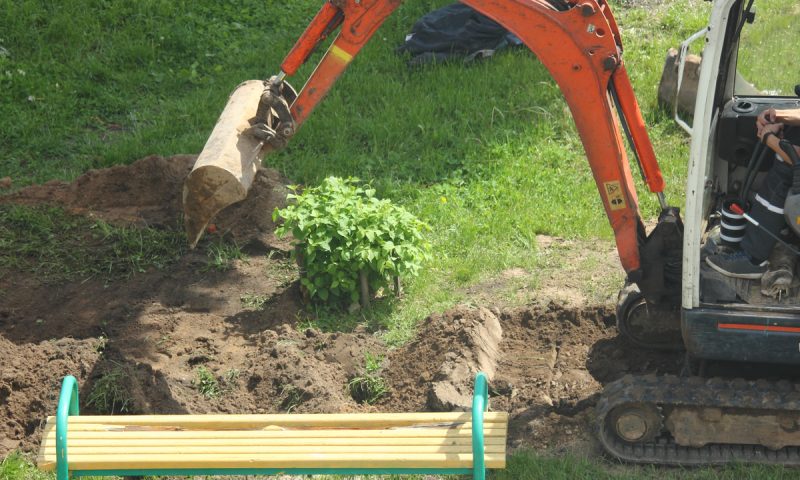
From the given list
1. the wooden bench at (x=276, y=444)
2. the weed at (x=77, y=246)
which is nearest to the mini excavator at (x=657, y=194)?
the wooden bench at (x=276, y=444)

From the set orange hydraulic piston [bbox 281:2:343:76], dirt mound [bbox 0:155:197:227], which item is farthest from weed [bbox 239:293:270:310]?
orange hydraulic piston [bbox 281:2:343:76]

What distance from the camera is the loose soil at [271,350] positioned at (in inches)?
232

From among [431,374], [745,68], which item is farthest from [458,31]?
[431,374]

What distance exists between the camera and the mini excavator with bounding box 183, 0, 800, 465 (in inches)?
199

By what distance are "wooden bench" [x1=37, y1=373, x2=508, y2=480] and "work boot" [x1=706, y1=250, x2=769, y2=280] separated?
1.40 meters

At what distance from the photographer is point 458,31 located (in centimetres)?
1067

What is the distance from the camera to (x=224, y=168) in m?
5.46

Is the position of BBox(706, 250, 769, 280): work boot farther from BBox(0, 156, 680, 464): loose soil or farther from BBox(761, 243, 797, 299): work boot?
BBox(0, 156, 680, 464): loose soil

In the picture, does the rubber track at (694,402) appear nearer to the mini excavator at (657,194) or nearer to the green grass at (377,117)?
the mini excavator at (657,194)

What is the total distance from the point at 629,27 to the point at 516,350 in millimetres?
5774

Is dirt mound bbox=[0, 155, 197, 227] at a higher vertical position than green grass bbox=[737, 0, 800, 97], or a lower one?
lower

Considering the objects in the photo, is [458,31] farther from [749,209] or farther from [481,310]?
[749,209]

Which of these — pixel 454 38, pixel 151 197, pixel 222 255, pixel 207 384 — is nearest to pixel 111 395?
pixel 207 384

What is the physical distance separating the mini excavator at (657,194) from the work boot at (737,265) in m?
0.04
